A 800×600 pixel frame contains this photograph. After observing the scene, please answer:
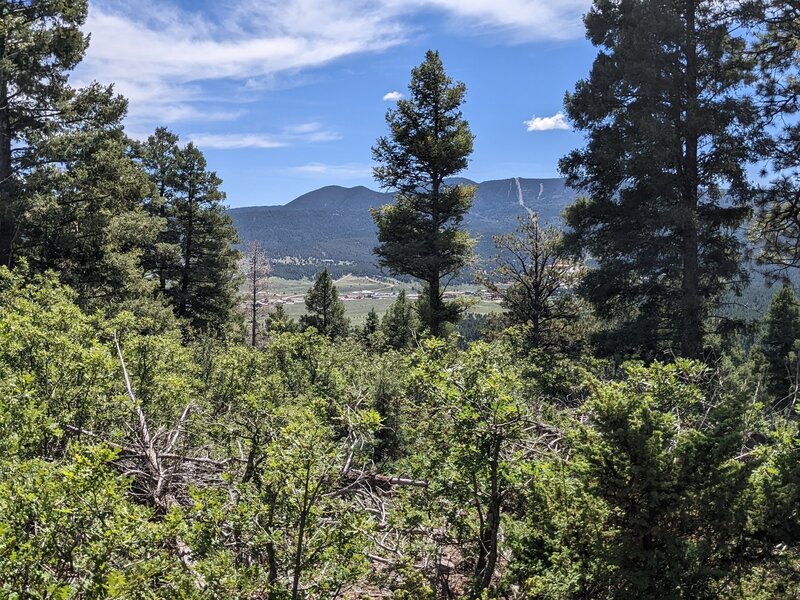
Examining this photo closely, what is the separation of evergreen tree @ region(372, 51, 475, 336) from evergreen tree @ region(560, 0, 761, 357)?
13.5ft

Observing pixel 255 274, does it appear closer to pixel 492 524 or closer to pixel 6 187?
pixel 6 187

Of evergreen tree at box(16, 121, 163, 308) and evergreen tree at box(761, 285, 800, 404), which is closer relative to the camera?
evergreen tree at box(16, 121, 163, 308)

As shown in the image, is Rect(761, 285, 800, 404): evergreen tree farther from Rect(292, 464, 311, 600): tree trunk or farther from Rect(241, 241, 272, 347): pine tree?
Rect(241, 241, 272, 347): pine tree

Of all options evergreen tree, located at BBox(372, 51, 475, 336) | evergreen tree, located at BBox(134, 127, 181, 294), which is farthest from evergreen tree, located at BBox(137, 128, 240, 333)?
evergreen tree, located at BBox(372, 51, 475, 336)

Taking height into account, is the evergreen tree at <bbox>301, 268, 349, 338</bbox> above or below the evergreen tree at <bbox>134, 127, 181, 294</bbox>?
below

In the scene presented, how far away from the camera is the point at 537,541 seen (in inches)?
170

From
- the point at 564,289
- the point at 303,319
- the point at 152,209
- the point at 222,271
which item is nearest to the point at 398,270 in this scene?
the point at 564,289

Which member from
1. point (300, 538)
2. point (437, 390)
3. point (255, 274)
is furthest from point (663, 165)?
point (255, 274)

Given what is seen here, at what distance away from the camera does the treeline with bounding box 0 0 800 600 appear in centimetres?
344

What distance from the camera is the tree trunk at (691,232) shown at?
1277 centimetres

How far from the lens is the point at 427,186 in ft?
60.7

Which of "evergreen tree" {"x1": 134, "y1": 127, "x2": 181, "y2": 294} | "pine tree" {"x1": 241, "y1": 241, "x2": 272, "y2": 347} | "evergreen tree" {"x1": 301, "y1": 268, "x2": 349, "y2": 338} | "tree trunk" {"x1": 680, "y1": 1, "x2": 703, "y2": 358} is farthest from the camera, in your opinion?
"pine tree" {"x1": 241, "y1": 241, "x2": 272, "y2": 347}

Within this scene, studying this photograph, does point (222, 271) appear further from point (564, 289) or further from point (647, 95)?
point (647, 95)

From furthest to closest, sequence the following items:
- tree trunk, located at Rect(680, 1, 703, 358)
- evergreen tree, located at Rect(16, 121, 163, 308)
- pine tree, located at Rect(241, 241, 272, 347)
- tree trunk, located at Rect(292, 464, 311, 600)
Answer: pine tree, located at Rect(241, 241, 272, 347) < evergreen tree, located at Rect(16, 121, 163, 308) < tree trunk, located at Rect(680, 1, 703, 358) < tree trunk, located at Rect(292, 464, 311, 600)
